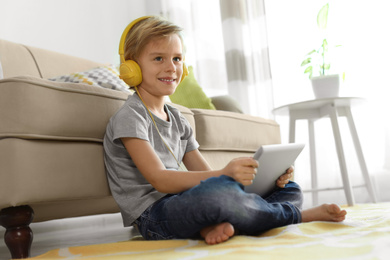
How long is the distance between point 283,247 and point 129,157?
49 centimetres

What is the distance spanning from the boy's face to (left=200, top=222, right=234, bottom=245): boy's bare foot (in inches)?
16.7

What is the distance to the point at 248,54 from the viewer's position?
3.03m

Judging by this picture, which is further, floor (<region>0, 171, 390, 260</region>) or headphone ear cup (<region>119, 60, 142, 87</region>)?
floor (<region>0, 171, 390, 260</region>)

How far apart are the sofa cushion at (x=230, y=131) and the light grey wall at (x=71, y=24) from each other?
1257 mm

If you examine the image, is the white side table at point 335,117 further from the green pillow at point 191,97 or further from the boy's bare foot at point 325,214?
the boy's bare foot at point 325,214

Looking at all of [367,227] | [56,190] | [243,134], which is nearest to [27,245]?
[56,190]

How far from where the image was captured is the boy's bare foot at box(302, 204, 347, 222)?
1.08 meters

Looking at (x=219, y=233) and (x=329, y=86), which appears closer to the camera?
(x=219, y=233)

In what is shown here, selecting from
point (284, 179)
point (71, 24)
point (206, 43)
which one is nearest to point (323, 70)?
point (206, 43)

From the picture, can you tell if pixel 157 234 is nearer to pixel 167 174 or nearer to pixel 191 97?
pixel 167 174

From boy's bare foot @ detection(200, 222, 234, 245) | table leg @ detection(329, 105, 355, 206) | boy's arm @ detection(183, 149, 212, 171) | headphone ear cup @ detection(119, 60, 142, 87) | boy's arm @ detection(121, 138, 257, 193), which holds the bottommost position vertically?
table leg @ detection(329, 105, 355, 206)

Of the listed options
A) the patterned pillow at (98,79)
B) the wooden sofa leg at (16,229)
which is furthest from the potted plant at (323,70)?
the wooden sofa leg at (16,229)

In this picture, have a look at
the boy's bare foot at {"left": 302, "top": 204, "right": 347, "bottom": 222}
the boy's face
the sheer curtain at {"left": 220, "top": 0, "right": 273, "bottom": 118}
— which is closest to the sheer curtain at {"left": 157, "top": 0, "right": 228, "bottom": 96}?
the sheer curtain at {"left": 220, "top": 0, "right": 273, "bottom": 118}

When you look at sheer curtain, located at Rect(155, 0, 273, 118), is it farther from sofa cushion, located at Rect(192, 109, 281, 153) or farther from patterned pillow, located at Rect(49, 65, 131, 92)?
patterned pillow, located at Rect(49, 65, 131, 92)
